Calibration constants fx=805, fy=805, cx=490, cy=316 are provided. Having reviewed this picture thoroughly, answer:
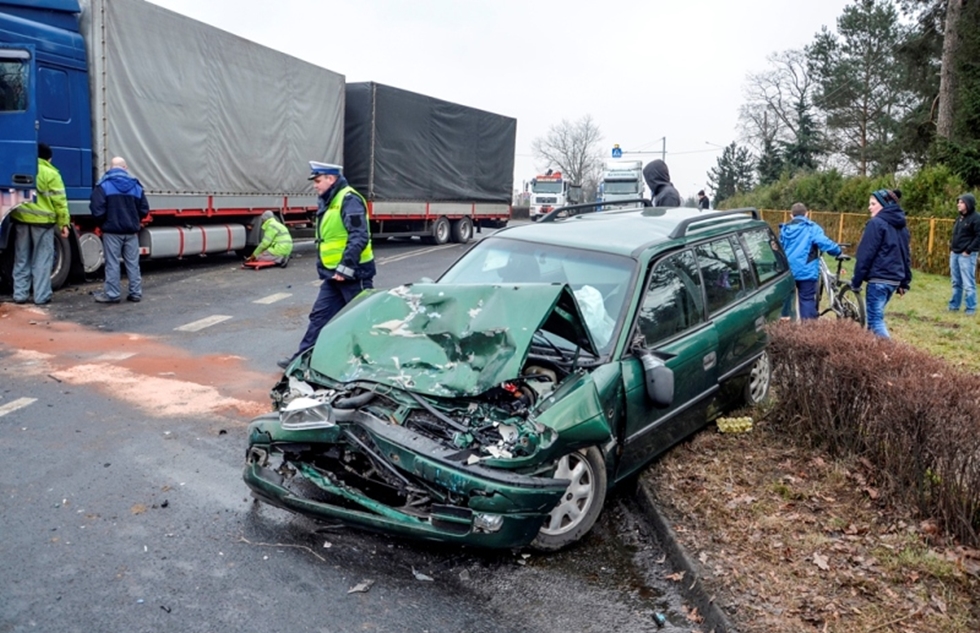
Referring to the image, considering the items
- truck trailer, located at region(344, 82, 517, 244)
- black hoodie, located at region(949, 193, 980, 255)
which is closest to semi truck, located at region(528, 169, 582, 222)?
truck trailer, located at region(344, 82, 517, 244)

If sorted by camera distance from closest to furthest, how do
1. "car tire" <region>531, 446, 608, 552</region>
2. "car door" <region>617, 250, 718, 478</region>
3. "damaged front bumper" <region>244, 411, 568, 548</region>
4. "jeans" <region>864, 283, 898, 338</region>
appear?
"damaged front bumper" <region>244, 411, 568, 548</region> → "car tire" <region>531, 446, 608, 552</region> → "car door" <region>617, 250, 718, 478</region> → "jeans" <region>864, 283, 898, 338</region>

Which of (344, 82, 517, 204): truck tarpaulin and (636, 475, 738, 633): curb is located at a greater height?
(344, 82, 517, 204): truck tarpaulin

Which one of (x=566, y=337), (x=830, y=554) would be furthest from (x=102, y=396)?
(x=830, y=554)

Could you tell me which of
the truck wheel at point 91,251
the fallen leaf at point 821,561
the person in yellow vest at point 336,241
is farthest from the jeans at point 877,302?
the truck wheel at point 91,251

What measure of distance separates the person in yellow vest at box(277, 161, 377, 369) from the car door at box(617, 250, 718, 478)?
3.04 metres

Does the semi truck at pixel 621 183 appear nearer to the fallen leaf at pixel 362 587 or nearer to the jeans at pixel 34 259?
the jeans at pixel 34 259

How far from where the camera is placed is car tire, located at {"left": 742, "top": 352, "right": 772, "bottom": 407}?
20.1 feet

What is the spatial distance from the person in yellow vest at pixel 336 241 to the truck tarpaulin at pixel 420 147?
38.0 ft

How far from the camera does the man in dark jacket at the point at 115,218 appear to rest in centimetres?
1064

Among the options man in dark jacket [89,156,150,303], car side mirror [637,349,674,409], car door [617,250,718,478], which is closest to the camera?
car side mirror [637,349,674,409]

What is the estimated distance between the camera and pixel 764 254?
22.5 ft

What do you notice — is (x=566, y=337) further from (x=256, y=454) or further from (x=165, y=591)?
(x=165, y=591)

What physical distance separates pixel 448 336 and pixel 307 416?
2.95 ft

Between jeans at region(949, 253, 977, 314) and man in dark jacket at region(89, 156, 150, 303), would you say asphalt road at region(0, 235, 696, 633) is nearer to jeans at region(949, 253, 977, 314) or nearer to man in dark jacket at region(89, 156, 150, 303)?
man in dark jacket at region(89, 156, 150, 303)
